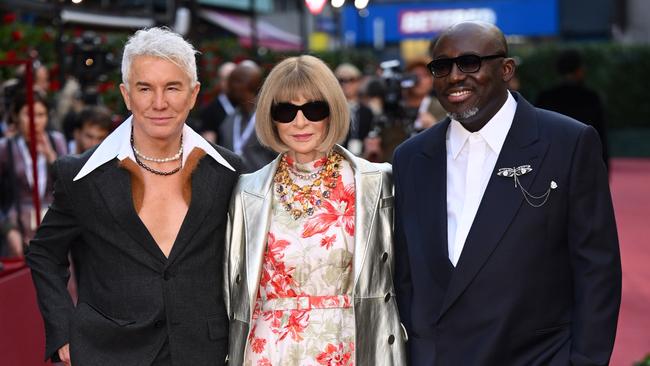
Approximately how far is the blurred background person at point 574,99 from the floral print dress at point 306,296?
4198 millimetres

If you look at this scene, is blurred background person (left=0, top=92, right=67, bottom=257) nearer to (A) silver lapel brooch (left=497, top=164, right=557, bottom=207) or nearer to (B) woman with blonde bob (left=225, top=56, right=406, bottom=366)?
(B) woman with blonde bob (left=225, top=56, right=406, bottom=366)

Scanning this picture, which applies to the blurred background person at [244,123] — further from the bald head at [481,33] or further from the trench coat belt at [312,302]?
the bald head at [481,33]

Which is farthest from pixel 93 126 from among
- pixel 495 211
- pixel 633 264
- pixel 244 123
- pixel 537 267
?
pixel 633 264

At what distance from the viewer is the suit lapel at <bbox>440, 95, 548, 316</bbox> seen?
134 inches

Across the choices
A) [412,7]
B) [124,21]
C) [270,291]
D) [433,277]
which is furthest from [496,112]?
[412,7]

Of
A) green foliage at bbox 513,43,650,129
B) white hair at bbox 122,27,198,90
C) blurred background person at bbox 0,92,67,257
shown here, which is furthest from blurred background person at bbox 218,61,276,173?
green foliage at bbox 513,43,650,129

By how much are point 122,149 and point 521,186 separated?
1.48 m

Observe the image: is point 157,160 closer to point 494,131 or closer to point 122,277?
point 122,277

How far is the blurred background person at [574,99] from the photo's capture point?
764 centimetres

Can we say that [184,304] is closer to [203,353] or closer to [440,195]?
[203,353]

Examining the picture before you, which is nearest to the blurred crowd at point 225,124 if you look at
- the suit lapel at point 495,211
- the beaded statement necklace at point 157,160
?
the beaded statement necklace at point 157,160

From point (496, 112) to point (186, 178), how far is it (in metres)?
1.18

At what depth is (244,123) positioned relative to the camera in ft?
25.6

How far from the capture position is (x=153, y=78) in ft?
12.0
